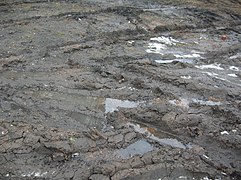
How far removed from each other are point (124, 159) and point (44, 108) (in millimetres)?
1980

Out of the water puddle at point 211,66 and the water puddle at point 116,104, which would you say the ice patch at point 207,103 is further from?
the water puddle at point 211,66

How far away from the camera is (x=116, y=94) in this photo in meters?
7.00

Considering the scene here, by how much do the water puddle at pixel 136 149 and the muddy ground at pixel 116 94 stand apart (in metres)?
0.02

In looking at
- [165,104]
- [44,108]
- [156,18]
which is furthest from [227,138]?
[156,18]

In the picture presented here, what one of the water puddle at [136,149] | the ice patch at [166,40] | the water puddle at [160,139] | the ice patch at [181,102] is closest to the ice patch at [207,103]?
the ice patch at [181,102]

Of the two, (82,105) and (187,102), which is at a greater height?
(82,105)

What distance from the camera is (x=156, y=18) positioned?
11.3 m

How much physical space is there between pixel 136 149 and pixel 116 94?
172 centimetres

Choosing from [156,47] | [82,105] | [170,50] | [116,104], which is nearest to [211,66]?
[170,50]

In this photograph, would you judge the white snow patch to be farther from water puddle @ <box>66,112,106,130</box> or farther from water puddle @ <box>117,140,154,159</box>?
water puddle @ <box>66,112,106,130</box>

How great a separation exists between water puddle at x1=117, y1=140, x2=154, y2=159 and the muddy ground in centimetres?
2

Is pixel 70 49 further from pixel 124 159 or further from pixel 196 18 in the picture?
pixel 196 18

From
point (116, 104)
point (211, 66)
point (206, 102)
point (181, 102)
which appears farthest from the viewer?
point (211, 66)

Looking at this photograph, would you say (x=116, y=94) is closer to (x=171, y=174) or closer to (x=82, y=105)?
(x=82, y=105)
